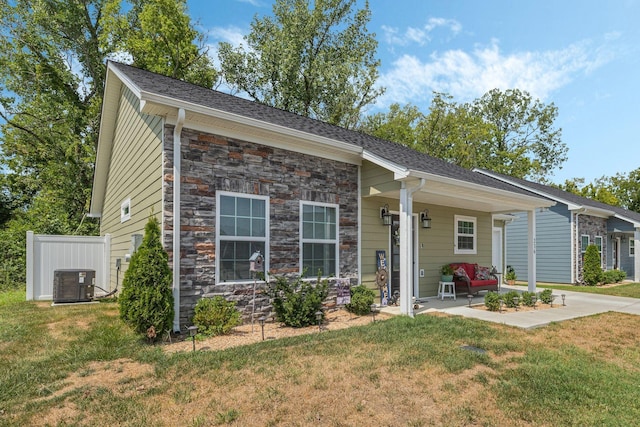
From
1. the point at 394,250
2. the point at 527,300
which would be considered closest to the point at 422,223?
the point at 394,250

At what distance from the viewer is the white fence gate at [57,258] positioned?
9.20m

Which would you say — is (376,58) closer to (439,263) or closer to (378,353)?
(439,263)

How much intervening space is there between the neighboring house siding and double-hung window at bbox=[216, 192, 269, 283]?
3.28 ft

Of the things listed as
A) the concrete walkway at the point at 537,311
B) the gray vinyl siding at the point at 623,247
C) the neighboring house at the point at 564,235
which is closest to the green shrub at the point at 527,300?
the concrete walkway at the point at 537,311

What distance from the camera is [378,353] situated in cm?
452

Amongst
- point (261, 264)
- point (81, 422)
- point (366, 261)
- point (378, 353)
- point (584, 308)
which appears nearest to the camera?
point (81, 422)

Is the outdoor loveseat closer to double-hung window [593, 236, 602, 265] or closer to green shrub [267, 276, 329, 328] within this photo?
green shrub [267, 276, 329, 328]

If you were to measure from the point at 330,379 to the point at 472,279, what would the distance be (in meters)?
7.38

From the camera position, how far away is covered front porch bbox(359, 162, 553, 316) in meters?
6.84

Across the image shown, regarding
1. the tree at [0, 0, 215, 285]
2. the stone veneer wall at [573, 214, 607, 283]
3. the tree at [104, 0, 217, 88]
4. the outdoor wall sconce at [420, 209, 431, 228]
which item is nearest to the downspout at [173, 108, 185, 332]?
the outdoor wall sconce at [420, 209, 431, 228]

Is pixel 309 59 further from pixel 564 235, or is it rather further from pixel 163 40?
pixel 564 235

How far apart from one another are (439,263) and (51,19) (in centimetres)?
→ 1906

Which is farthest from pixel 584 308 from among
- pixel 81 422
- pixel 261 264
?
pixel 81 422

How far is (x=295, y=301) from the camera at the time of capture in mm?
5988
